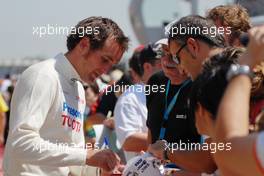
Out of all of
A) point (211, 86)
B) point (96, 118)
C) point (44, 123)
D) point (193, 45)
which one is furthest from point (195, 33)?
point (96, 118)

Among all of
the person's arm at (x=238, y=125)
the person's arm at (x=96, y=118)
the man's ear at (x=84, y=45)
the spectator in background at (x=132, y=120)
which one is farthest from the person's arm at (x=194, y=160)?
the person's arm at (x=96, y=118)

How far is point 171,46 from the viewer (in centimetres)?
360

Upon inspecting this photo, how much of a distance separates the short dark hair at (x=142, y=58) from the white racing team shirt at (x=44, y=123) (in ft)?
5.60

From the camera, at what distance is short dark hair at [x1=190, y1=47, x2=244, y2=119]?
237cm

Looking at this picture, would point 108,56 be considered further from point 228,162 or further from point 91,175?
point 228,162

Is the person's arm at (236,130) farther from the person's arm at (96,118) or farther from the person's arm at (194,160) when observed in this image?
the person's arm at (96,118)

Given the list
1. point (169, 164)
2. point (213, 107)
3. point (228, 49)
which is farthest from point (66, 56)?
point (213, 107)

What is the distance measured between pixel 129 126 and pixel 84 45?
4.70 feet

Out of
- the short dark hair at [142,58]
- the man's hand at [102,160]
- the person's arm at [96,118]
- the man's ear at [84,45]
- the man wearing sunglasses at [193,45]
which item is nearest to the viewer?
the man wearing sunglasses at [193,45]

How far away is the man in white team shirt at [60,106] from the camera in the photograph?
3.53m

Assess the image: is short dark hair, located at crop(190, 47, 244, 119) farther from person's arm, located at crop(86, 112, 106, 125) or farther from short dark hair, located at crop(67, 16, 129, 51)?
person's arm, located at crop(86, 112, 106, 125)

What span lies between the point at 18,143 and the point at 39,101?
0.25 metres

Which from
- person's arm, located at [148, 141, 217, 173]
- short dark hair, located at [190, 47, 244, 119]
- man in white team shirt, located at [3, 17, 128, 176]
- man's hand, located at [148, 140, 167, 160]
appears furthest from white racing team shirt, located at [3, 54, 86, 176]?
short dark hair, located at [190, 47, 244, 119]

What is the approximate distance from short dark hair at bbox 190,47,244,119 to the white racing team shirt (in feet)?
3.83
